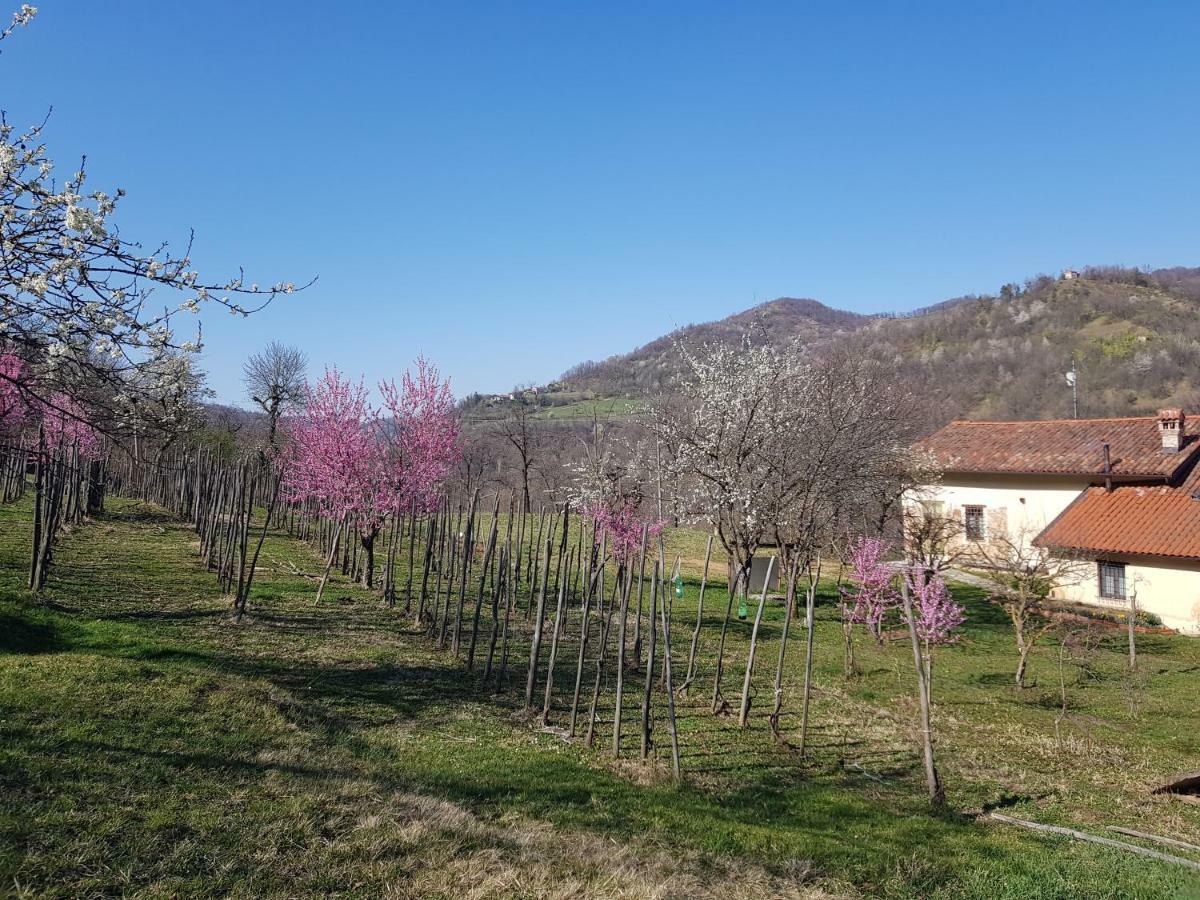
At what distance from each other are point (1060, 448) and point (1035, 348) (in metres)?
50.1

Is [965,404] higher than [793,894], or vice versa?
[965,404]

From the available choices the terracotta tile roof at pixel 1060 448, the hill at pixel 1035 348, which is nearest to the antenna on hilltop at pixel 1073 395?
the hill at pixel 1035 348

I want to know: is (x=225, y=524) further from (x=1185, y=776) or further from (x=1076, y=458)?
(x=1076, y=458)

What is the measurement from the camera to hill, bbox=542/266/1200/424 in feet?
177

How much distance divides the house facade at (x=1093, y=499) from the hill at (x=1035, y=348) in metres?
11.9

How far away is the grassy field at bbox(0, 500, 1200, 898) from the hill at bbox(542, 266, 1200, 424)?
83.3 feet

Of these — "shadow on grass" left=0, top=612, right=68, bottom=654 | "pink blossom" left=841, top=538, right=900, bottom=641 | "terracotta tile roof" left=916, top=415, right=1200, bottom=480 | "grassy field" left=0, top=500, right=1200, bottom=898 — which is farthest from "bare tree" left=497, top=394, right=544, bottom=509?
"shadow on grass" left=0, top=612, right=68, bottom=654

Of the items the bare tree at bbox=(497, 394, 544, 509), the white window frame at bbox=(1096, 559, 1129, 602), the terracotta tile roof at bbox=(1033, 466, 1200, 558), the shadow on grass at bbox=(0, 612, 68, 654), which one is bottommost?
the shadow on grass at bbox=(0, 612, 68, 654)

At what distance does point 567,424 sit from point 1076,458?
3227 centimetres

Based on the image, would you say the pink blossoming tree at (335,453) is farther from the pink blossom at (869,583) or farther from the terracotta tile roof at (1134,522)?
the terracotta tile roof at (1134,522)

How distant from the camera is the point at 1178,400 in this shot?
52.6 meters

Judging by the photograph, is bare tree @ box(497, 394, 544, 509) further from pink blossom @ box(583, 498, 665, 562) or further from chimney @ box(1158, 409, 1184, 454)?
chimney @ box(1158, 409, 1184, 454)

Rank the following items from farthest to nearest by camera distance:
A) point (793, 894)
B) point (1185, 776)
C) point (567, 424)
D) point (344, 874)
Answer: point (567, 424)
point (1185, 776)
point (793, 894)
point (344, 874)

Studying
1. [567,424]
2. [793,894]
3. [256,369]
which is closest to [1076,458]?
[793,894]
